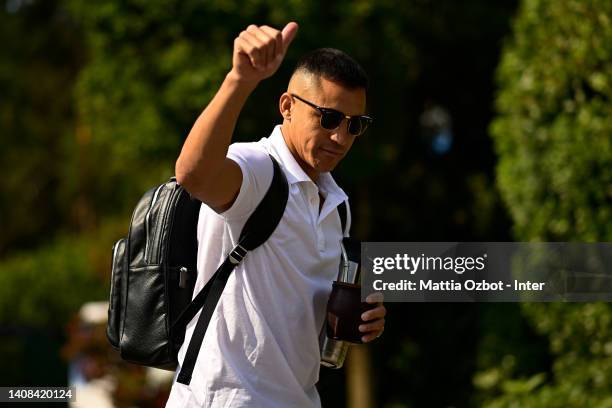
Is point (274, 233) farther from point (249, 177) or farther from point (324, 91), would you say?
point (324, 91)

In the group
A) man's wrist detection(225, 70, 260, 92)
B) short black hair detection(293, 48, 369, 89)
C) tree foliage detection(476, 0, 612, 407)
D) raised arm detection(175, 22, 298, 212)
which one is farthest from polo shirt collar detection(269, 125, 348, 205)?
tree foliage detection(476, 0, 612, 407)

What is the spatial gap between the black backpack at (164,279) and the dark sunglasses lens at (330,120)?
21 cm

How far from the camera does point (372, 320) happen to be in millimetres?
3297

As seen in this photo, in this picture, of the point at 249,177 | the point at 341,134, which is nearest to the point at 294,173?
the point at 341,134

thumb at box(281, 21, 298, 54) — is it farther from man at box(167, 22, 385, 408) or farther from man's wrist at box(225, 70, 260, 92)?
man's wrist at box(225, 70, 260, 92)

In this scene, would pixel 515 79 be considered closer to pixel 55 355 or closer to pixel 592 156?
pixel 592 156

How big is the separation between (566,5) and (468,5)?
4.54 meters

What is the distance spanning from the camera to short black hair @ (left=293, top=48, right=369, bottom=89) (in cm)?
324

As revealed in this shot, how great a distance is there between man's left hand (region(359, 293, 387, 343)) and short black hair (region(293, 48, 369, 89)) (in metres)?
0.64

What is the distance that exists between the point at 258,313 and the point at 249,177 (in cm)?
40

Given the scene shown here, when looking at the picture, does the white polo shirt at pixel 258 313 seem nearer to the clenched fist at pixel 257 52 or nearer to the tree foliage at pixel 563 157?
the clenched fist at pixel 257 52

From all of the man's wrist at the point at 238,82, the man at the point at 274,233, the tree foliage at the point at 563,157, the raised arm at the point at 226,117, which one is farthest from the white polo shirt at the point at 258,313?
the tree foliage at the point at 563,157

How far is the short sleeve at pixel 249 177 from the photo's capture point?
9.55 ft

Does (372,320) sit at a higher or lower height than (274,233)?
lower
